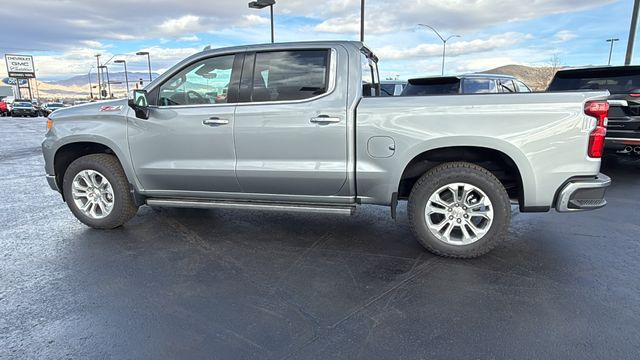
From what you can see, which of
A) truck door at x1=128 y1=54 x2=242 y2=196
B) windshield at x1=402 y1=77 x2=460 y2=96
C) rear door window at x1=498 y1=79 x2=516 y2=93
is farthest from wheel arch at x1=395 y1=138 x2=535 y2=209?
rear door window at x1=498 y1=79 x2=516 y2=93

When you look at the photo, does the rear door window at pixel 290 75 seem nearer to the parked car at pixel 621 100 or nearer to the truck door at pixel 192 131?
the truck door at pixel 192 131

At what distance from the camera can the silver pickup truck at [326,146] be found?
3.46m

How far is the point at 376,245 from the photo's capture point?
416 centimetres

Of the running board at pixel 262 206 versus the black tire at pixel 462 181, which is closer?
the black tire at pixel 462 181

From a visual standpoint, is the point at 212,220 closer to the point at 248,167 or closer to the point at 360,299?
the point at 248,167

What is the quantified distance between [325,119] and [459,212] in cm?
151

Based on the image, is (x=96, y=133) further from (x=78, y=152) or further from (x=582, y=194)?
(x=582, y=194)

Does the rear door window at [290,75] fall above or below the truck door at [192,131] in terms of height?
above

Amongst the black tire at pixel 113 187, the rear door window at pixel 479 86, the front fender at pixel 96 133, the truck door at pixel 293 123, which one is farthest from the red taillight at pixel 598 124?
the rear door window at pixel 479 86

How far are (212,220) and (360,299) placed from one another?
2.59 meters

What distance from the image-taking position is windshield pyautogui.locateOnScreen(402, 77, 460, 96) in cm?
1000

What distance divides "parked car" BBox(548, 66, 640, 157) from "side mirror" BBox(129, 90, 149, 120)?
651cm

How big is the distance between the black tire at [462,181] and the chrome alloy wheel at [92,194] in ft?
11.1

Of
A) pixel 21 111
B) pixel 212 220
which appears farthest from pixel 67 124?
pixel 21 111
